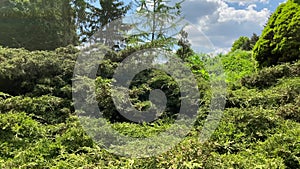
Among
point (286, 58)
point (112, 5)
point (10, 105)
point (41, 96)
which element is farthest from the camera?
point (112, 5)

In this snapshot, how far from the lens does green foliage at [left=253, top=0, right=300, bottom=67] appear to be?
17.1 feet

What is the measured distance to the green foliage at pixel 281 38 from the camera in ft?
17.1

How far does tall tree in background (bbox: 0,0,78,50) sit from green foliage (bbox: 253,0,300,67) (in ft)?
22.9

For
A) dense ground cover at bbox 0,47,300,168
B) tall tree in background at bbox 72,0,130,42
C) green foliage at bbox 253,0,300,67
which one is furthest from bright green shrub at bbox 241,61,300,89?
tall tree in background at bbox 72,0,130,42

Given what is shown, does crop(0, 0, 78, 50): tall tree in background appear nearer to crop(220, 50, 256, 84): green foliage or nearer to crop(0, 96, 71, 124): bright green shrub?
crop(220, 50, 256, 84): green foliage

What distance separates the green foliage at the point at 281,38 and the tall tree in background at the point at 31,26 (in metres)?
6.98

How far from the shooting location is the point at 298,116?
10.6 ft

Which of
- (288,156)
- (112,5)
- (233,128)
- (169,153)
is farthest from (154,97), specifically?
(112,5)

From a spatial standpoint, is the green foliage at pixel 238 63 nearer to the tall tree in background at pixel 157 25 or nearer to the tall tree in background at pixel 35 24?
the tall tree in background at pixel 157 25

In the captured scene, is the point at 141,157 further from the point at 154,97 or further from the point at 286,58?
the point at 286,58

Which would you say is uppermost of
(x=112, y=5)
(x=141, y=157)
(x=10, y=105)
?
(x=112, y=5)

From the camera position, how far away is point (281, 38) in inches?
215

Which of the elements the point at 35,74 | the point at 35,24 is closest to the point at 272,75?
the point at 35,74

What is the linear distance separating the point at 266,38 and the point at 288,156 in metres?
3.98
